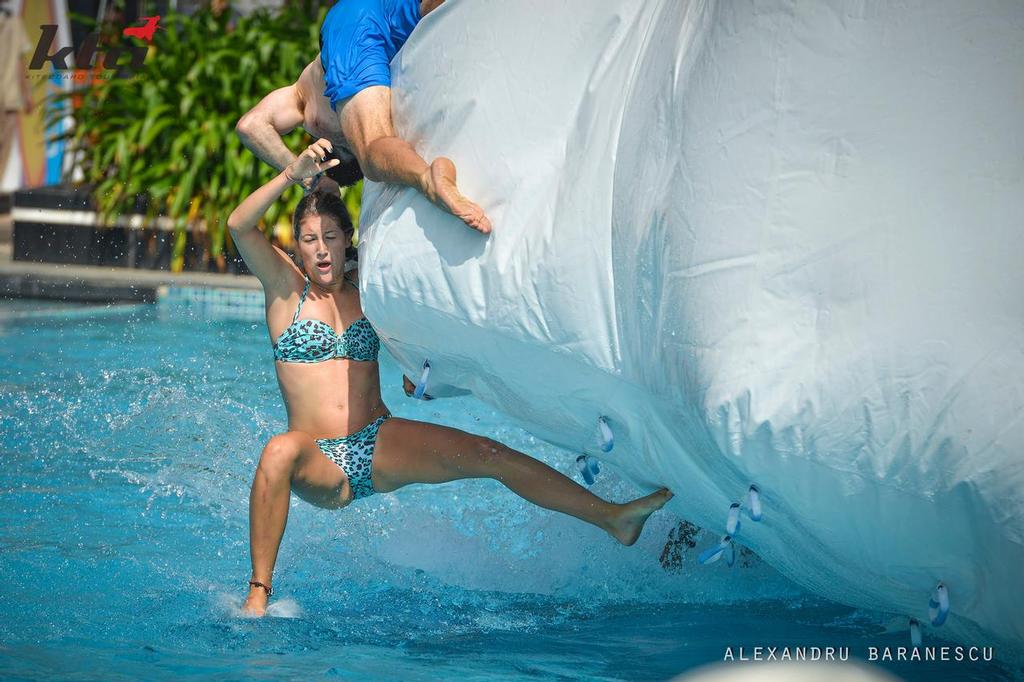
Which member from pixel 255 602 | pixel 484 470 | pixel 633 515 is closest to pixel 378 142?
pixel 484 470

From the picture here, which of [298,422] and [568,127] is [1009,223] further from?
[298,422]

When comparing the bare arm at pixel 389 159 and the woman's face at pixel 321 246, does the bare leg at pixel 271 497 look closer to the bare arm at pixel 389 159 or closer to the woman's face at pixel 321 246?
the woman's face at pixel 321 246

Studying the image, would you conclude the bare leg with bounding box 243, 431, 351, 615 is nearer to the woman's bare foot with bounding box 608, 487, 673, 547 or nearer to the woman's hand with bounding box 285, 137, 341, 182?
the woman's hand with bounding box 285, 137, 341, 182

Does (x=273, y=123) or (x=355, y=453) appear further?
(x=273, y=123)

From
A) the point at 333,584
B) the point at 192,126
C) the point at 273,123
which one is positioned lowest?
the point at 333,584

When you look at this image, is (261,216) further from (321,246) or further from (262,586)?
(262,586)

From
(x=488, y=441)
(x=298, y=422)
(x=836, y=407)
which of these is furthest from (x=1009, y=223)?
(x=298, y=422)

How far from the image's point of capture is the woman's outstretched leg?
13.2 feet

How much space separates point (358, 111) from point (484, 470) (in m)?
1.25

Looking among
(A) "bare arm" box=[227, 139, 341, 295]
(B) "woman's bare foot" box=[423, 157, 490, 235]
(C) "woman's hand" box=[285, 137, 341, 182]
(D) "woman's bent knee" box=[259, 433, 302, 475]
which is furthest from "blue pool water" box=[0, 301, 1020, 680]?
(C) "woman's hand" box=[285, 137, 341, 182]

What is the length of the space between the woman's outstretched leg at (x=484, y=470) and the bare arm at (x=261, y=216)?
646 millimetres

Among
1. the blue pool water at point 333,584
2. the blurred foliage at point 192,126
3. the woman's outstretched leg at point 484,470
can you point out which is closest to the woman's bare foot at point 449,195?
the woman's outstretched leg at point 484,470

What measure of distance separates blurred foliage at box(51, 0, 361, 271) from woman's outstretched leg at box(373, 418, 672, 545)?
224 inches

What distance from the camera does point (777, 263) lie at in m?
2.91
